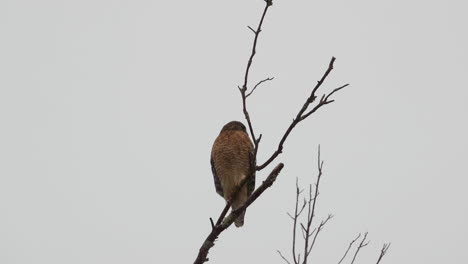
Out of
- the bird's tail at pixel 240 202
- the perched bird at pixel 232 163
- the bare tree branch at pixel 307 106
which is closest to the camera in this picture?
the bare tree branch at pixel 307 106

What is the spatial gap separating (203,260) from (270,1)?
1508 millimetres

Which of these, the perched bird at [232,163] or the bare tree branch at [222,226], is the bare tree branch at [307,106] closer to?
the bare tree branch at [222,226]

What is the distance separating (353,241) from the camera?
5117 millimetres

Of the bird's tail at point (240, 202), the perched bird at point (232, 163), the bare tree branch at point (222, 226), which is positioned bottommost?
the bare tree branch at point (222, 226)

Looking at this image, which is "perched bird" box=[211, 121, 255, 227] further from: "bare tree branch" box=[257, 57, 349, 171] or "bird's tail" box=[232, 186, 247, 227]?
"bare tree branch" box=[257, 57, 349, 171]

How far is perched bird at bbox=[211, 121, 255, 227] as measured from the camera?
6.87 meters

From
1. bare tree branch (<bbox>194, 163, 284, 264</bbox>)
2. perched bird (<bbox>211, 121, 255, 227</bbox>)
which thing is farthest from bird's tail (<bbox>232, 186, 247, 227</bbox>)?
bare tree branch (<bbox>194, 163, 284, 264</bbox>)

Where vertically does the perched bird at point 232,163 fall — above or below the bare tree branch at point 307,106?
above

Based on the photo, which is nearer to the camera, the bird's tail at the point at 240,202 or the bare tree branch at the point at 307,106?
the bare tree branch at the point at 307,106

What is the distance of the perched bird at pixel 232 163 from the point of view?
6871 millimetres

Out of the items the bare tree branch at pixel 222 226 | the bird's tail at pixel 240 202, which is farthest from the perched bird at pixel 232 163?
the bare tree branch at pixel 222 226

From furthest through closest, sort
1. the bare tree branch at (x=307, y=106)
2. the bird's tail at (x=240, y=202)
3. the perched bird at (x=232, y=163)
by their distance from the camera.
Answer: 1. the perched bird at (x=232, y=163)
2. the bird's tail at (x=240, y=202)
3. the bare tree branch at (x=307, y=106)

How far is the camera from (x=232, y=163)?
22.7ft

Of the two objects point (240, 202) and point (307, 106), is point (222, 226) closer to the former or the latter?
point (307, 106)
